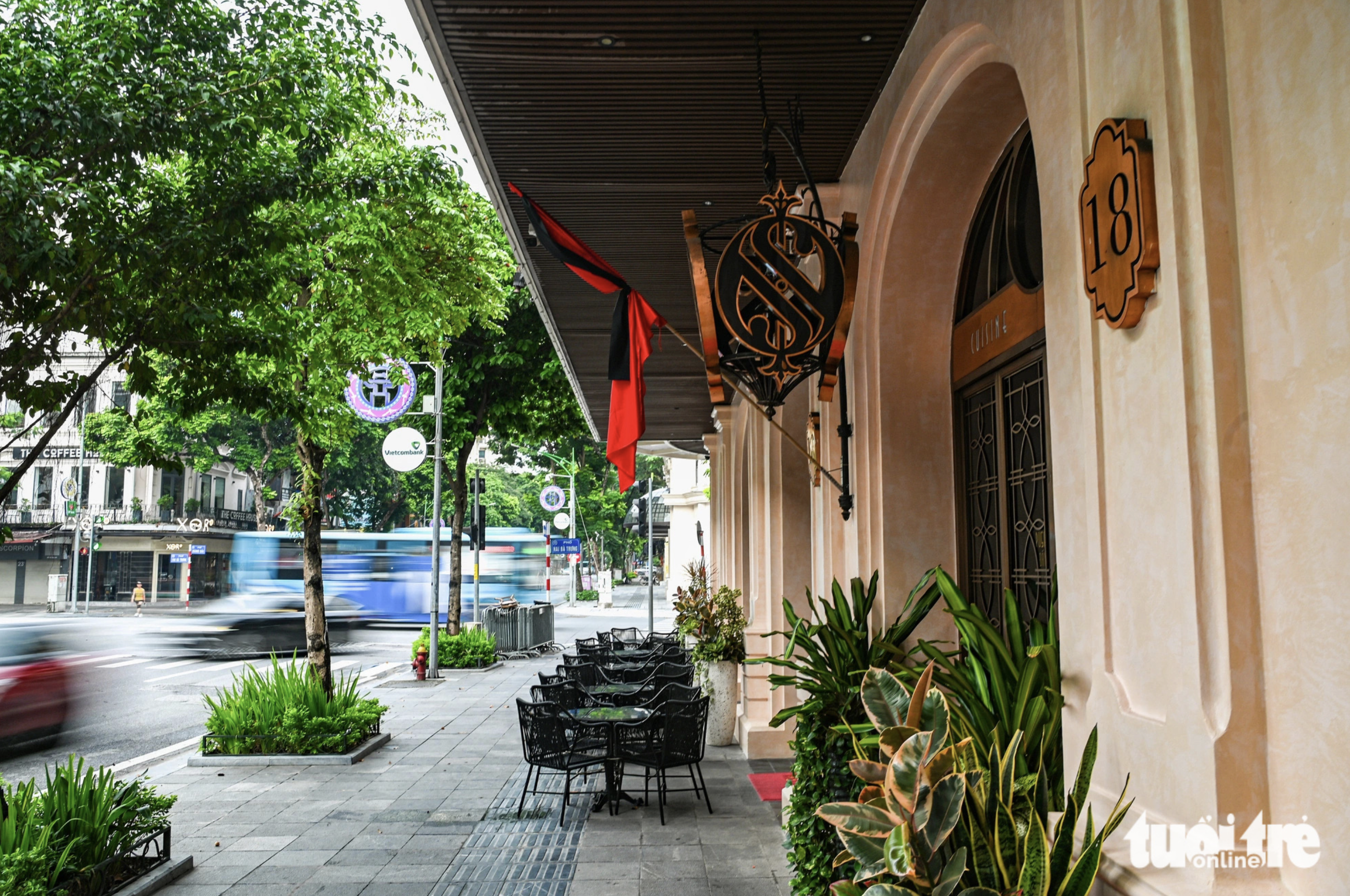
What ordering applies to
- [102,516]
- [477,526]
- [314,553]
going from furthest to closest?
[102,516] < [477,526] < [314,553]

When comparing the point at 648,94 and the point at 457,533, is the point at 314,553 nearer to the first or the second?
the point at 648,94

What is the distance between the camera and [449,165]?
34.1ft

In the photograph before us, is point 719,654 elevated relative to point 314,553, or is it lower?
lower

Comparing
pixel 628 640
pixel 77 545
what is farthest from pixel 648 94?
pixel 77 545

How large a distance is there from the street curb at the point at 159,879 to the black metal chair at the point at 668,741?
3140 mm

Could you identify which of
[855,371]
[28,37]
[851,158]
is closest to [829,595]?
[855,371]

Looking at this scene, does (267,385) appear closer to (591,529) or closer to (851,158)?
(851,158)

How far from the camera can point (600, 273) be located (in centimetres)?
586

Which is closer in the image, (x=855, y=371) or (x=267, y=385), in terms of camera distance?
(x=855, y=371)

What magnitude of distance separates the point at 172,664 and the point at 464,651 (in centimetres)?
664

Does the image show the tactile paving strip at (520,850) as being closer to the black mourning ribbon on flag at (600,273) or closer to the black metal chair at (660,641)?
the black mourning ribbon on flag at (600,273)

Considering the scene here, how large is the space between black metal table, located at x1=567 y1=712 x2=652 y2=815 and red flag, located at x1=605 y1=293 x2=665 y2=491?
8.41 ft

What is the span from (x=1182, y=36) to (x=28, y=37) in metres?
6.59

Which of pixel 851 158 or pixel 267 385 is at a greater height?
pixel 851 158
